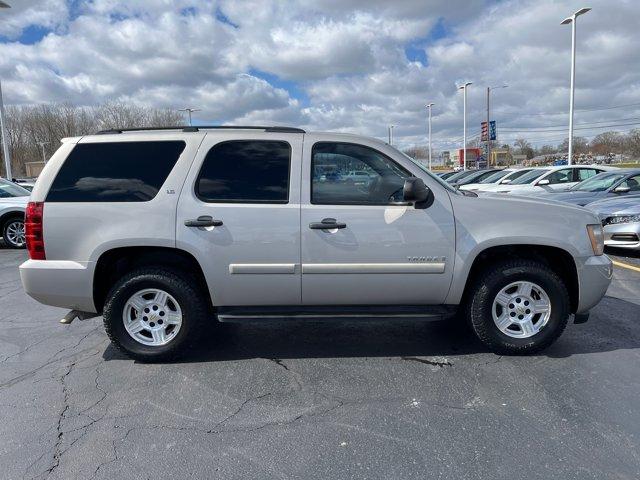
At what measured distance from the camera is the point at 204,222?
3734 mm

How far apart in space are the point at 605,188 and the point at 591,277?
825 cm

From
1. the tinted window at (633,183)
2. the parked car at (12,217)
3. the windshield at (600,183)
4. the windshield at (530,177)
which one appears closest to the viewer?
the parked car at (12,217)

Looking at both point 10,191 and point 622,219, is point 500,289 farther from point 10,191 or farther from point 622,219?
point 10,191

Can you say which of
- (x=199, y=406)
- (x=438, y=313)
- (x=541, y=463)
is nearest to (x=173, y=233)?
(x=199, y=406)

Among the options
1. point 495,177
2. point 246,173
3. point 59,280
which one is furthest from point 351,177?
point 495,177

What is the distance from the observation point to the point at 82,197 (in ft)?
12.5

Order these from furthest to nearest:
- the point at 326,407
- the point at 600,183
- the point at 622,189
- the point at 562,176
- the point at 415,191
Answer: the point at 562,176 < the point at 600,183 < the point at 622,189 < the point at 415,191 < the point at 326,407

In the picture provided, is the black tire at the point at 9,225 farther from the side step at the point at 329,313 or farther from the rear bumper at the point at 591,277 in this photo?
the rear bumper at the point at 591,277

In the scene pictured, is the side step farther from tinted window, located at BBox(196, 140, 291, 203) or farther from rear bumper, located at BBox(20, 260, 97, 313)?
rear bumper, located at BBox(20, 260, 97, 313)

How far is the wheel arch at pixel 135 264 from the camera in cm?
389

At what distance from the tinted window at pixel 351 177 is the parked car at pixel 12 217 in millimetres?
8829

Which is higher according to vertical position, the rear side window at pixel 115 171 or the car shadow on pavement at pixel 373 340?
the rear side window at pixel 115 171

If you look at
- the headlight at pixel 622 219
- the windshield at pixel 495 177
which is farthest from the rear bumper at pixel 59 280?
the windshield at pixel 495 177

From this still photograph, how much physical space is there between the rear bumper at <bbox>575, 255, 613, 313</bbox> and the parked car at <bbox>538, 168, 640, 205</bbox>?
6859 millimetres
